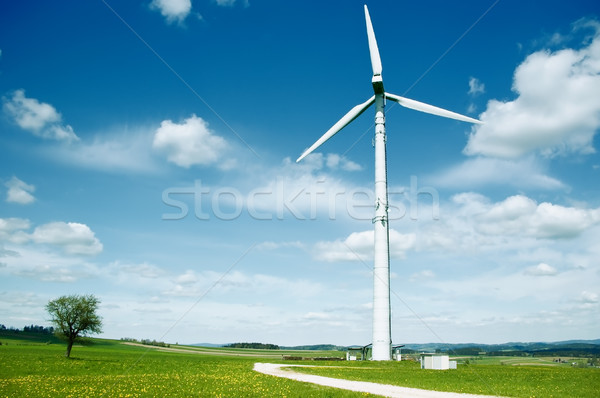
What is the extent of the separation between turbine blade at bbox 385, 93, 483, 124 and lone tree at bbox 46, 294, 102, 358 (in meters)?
53.5

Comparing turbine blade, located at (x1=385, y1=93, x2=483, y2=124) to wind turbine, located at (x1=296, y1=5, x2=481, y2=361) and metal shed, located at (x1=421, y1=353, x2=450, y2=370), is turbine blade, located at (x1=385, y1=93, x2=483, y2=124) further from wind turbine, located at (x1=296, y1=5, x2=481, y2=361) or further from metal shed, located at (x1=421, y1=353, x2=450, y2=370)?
metal shed, located at (x1=421, y1=353, x2=450, y2=370)

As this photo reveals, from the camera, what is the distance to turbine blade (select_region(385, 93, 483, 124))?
5731cm

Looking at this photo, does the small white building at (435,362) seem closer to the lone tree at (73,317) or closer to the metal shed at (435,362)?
the metal shed at (435,362)

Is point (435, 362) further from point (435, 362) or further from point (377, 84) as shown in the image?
point (377, 84)

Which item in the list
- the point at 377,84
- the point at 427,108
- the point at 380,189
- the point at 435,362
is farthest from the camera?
the point at 377,84

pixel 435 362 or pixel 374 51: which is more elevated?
pixel 374 51

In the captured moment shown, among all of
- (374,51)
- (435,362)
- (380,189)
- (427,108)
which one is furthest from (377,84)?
(435,362)

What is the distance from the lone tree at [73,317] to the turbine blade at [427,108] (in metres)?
53.5

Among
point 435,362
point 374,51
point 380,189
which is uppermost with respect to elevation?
point 374,51

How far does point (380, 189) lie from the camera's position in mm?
57469

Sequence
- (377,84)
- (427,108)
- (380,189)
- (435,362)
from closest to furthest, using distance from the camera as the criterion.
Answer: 1. (435,362)
2. (380,189)
3. (427,108)
4. (377,84)

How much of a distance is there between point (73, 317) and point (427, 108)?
58686 mm

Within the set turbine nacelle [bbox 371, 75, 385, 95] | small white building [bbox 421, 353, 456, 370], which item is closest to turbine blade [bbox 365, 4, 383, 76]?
turbine nacelle [bbox 371, 75, 385, 95]

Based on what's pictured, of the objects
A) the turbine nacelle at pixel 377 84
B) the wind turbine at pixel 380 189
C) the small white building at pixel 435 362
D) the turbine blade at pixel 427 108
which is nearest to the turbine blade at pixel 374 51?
the wind turbine at pixel 380 189
